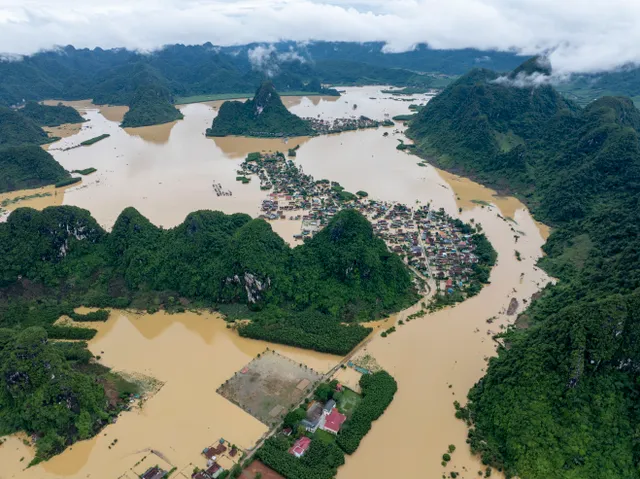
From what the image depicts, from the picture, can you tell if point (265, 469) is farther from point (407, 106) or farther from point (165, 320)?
point (407, 106)

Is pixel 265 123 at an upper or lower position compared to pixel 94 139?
upper

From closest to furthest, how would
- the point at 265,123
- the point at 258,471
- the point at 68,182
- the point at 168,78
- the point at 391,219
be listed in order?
the point at 258,471 → the point at 391,219 → the point at 68,182 → the point at 265,123 → the point at 168,78

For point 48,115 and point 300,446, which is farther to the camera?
point 48,115

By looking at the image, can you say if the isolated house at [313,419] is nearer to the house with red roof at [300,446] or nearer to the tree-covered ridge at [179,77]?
the house with red roof at [300,446]

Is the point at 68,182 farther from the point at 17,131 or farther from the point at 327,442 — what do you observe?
the point at 327,442

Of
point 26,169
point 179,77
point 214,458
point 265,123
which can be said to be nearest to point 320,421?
point 214,458

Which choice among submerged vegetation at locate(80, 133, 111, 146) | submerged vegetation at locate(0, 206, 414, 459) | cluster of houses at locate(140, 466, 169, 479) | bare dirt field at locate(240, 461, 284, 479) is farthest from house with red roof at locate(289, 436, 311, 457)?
submerged vegetation at locate(80, 133, 111, 146)

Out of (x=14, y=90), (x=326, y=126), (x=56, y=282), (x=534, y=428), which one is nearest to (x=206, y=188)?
(x=56, y=282)
